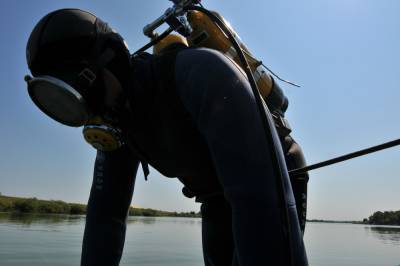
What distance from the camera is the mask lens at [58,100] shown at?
117 cm

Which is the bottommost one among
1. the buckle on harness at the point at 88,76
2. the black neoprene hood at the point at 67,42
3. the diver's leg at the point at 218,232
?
the diver's leg at the point at 218,232

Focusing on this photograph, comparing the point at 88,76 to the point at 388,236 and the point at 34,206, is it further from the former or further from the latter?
the point at 34,206

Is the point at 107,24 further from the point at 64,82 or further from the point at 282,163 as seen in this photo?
the point at 282,163

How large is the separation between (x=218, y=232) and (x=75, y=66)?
42.9 inches

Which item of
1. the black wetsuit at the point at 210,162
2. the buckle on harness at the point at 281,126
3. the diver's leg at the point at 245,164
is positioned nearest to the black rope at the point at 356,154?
the black wetsuit at the point at 210,162

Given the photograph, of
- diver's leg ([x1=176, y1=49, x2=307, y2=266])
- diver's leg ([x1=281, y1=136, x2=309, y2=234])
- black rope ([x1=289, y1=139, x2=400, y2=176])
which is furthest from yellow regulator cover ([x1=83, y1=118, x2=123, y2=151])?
diver's leg ([x1=281, y1=136, x2=309, y2=234])

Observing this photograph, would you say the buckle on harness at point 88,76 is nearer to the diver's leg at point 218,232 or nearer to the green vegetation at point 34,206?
the diver's leg at point 218,232

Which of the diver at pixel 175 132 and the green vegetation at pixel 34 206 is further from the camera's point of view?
the green vegetation at pixel 34 206

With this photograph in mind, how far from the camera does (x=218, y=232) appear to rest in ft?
5.90

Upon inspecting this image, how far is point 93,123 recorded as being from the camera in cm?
138

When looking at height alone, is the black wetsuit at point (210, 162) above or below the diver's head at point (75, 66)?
below

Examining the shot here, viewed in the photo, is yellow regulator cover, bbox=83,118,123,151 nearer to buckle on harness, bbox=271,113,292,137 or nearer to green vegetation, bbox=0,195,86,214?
buckle on harness, bbox=271,113,292,137

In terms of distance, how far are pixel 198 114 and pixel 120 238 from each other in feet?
3.23

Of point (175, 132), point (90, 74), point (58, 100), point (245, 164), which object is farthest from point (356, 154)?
point (58, 100)
